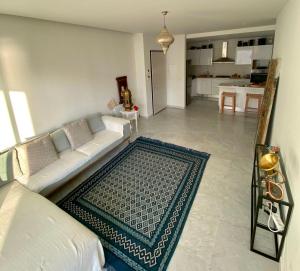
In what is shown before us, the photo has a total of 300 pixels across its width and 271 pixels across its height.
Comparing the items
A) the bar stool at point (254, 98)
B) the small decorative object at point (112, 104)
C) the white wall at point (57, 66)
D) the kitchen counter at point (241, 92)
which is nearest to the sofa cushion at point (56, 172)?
the white wall at point (57, 66)

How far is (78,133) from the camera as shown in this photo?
3418mm

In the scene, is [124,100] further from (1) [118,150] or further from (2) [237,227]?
(2) [237,227]

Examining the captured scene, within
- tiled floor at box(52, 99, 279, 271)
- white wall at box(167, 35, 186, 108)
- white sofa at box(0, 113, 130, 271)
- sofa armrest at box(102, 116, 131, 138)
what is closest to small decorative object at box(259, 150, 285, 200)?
tiled floor at box(52, 99, 279, 271)

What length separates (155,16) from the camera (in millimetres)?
3076

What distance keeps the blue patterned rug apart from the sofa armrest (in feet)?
1.39

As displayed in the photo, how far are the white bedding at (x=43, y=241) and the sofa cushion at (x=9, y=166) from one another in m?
0.51

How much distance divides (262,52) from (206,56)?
6.58ft

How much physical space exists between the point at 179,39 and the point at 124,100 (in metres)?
2.76

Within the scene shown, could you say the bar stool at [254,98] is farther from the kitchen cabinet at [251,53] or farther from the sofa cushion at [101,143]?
the sofa cushion at [101,143]

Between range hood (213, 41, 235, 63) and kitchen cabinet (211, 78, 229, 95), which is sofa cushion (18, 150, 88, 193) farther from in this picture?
range hood (213, 41, 235, 63)

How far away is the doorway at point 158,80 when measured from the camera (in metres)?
5.85

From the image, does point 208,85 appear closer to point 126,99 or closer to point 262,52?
point 262,52

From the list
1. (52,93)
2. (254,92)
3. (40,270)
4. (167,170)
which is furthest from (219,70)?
(40,270)

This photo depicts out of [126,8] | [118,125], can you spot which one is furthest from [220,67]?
[126,8]
